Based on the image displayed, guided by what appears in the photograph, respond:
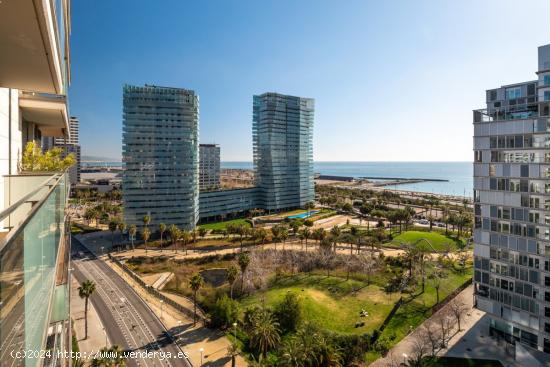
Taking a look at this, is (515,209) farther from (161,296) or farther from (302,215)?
(302,215)

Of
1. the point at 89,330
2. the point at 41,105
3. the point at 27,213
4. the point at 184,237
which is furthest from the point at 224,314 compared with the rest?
the point at 27,213

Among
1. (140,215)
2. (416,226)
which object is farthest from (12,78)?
(416,226)

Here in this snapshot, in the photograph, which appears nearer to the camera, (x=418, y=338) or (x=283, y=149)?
(x=418, y=338)

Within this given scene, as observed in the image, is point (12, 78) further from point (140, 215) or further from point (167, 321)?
point (140, 215)

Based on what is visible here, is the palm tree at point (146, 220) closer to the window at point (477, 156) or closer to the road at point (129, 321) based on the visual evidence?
the road at point (129, 321)

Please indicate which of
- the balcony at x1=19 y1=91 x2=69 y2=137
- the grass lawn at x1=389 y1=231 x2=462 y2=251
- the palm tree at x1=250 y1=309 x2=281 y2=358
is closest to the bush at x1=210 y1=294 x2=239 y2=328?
the palm tree at x1=250 y1=309 x2=281 y2=358

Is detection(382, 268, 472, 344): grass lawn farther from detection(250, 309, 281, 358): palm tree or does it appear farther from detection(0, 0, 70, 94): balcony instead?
detection(0, 0, 70, 94): balcony

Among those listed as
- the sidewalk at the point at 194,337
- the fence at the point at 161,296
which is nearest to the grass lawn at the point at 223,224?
the fence at the point at 161,296
